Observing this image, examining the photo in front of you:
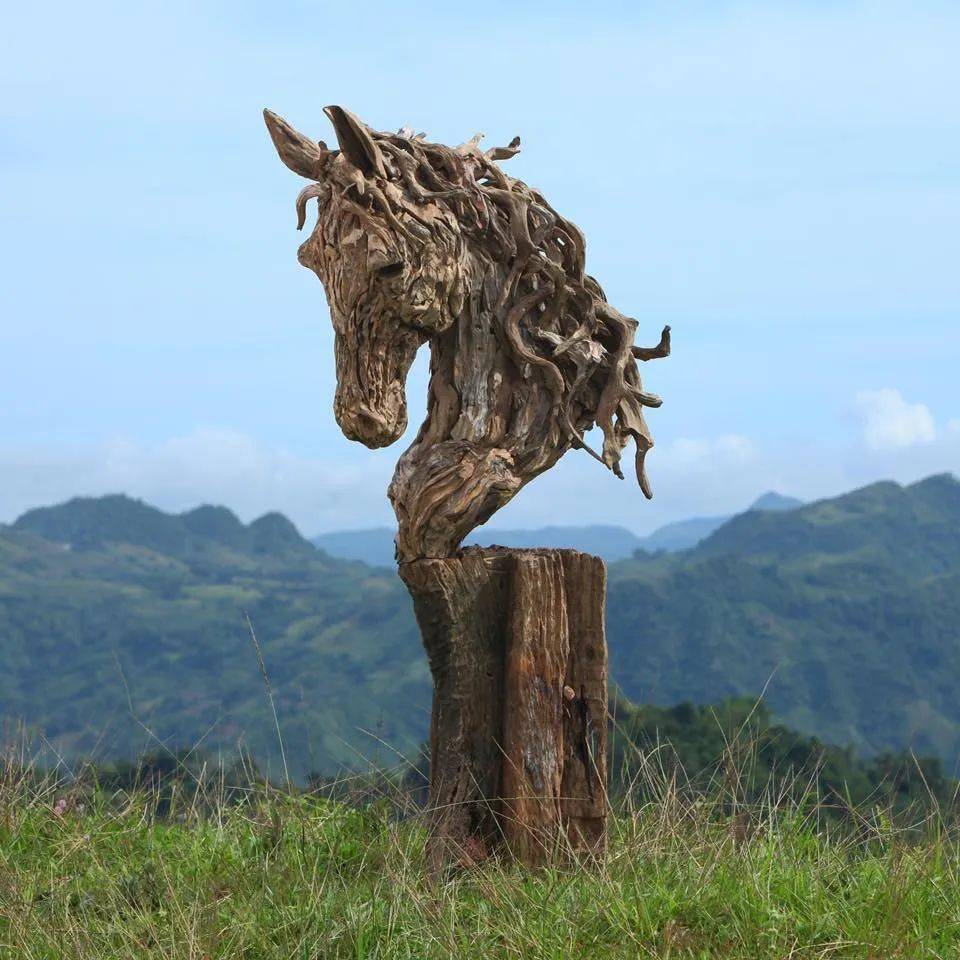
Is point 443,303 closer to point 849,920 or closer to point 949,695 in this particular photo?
point 849,920

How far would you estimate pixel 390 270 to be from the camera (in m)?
5.25

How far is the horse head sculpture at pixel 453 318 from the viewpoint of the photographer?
5.28 m

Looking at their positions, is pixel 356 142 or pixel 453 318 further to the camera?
pixel 453 318

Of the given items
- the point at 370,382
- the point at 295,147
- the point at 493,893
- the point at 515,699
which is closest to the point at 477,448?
the point at 370,382

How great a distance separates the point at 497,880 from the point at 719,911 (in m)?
0.91

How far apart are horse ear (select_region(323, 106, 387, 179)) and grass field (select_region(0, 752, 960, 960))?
2765mm

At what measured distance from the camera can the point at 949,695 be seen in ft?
141

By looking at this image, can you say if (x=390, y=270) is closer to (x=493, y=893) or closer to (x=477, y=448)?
(x=477, y=448)

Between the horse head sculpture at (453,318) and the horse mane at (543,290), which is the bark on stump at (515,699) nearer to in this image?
the horse head sculpture at (453,318)

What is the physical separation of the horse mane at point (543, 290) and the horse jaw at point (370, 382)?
0.52 meters

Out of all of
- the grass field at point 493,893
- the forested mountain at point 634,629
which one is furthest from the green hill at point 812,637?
the grass field at point 493,893

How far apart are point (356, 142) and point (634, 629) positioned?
143ft

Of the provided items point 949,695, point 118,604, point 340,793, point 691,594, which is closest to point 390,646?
point 691,594

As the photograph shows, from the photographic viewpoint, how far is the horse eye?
5227 millimetres
